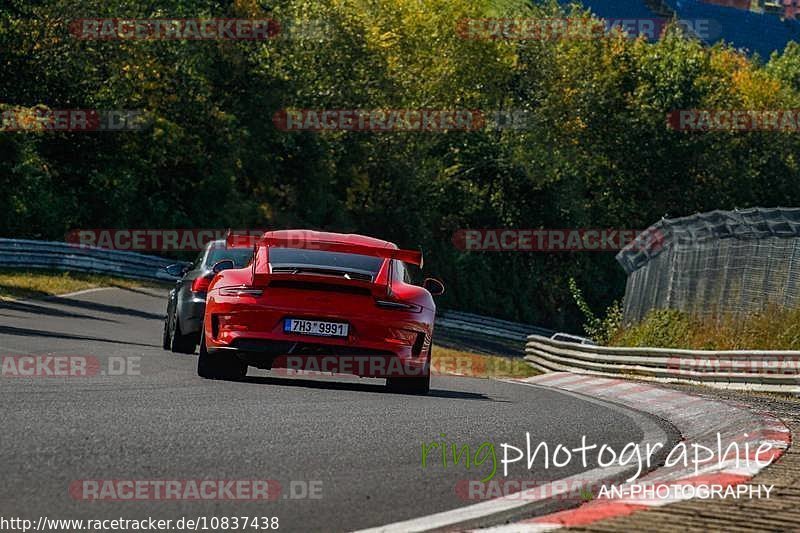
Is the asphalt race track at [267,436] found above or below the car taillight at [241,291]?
below

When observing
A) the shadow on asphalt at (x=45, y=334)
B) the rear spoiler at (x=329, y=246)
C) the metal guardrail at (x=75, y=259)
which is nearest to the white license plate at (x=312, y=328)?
the rear spoiler at (x=329, y=246)

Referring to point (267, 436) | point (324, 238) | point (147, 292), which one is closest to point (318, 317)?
point (324, 238)

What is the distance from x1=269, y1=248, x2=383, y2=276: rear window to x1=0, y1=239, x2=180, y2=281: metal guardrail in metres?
23.5

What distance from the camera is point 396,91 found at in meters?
60.9

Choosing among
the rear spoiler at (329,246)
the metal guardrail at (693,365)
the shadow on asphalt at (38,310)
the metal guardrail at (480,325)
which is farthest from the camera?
the metal guardrail at (480,325)

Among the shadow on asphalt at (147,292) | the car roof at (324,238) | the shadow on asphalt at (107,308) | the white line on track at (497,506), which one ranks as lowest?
the shadow on asphalt at (147,292)

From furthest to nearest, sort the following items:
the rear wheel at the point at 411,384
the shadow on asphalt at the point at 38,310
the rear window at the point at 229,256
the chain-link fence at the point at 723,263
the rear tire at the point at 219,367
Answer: the shadow on asphalt at the point at 38,310 < the chain-link fence at the point at 723,263 < the rear window at the point at 229,256 < the rear wheel at the point at 411,384 < the rear tire at the point at 219,367

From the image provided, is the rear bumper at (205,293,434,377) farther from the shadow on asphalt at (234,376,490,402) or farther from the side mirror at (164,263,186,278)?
the side mirror at (164,263,186,278)

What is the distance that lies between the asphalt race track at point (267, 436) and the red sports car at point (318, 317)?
0.33 metres

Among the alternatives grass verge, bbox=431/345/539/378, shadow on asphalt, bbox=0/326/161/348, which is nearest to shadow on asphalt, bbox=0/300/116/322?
shadow on asphalt, bbox=0/326/161/348

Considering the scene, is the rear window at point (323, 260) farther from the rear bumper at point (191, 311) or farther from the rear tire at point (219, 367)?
the rear bumper at point (191, 311)

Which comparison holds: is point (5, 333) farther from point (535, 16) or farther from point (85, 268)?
point (535, 16)

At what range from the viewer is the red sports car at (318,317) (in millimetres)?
12086

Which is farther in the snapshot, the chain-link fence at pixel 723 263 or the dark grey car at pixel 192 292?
the chain-link fence at pixel 723 263
